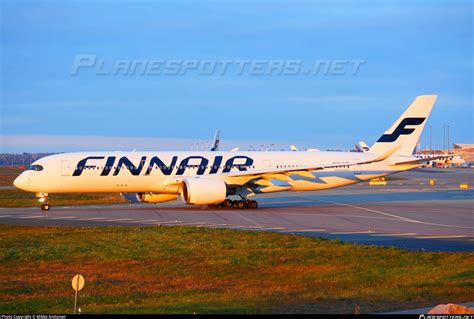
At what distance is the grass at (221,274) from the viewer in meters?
15.2

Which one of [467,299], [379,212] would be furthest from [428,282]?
[379,212]

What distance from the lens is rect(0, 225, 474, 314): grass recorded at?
49.7ft

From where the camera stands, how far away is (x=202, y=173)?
143ft

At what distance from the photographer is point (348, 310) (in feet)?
46.3

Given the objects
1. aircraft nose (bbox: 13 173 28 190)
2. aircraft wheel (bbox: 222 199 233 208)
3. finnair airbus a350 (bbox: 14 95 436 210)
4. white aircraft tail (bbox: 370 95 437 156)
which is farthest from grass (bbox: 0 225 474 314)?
white aircraft tail (bbox: 370 95 437 156)

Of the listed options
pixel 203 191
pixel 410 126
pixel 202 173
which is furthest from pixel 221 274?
pixel 410 126

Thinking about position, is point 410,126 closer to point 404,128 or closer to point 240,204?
point 404,128

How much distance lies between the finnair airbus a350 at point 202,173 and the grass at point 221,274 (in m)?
14.0

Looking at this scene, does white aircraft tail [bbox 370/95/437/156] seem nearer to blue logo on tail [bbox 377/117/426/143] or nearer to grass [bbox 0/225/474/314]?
blue logo on tail [bbox 377/117/426/143]

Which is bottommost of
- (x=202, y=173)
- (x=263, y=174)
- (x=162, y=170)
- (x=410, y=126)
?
(x=263, y=174)

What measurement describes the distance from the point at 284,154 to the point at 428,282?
94.5 ft

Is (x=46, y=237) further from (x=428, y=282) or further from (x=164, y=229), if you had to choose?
(x=428, y=282)

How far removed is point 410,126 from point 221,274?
31.5 meters

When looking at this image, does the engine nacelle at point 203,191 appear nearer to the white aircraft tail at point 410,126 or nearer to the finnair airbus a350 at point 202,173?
the finnair airbus a350 at point 202,173
